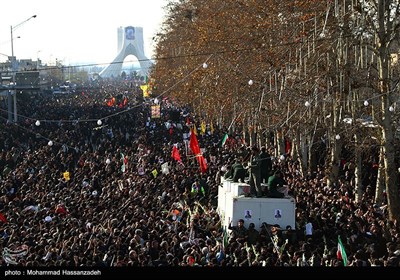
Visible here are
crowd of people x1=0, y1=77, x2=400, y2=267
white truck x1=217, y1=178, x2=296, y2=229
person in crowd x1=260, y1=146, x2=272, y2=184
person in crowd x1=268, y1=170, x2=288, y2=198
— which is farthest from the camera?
person in crowd x1=260, y1=146, x2=272, y2=184

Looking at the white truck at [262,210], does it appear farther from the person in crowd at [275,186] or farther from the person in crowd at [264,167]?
the person in crowd at [264,167]

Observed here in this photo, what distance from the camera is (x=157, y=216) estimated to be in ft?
60.5

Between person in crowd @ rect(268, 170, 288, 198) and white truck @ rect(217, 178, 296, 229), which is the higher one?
person in crowd @ rect(268, 170, 288, 198)

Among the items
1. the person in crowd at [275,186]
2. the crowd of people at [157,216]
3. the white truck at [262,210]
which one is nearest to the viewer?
the crowd of people at [157,216]

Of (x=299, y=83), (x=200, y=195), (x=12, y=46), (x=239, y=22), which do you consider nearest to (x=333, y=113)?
(x=299, y=83)

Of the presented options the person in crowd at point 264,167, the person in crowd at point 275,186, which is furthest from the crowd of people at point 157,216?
the person in crowd at point 275,186

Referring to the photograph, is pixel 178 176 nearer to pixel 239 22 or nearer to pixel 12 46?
pixel 239 22

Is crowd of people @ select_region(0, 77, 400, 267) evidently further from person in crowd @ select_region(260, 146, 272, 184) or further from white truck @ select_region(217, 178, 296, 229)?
white truck @ select_region(217, 178, 296, 229)

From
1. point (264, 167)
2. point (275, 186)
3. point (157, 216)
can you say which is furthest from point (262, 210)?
point (157, 216)

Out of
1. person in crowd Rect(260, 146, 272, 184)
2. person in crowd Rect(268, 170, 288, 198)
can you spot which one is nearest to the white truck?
person in crowd Rect(268, 170, 288, 198)

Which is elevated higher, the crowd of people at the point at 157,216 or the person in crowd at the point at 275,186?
the person in crowd at the point at 275,186

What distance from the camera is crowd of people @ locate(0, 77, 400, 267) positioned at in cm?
1362

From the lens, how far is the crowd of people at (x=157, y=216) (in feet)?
44.7

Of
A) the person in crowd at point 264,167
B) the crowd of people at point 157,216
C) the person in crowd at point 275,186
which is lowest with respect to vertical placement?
the crowd of people at point 157,216
